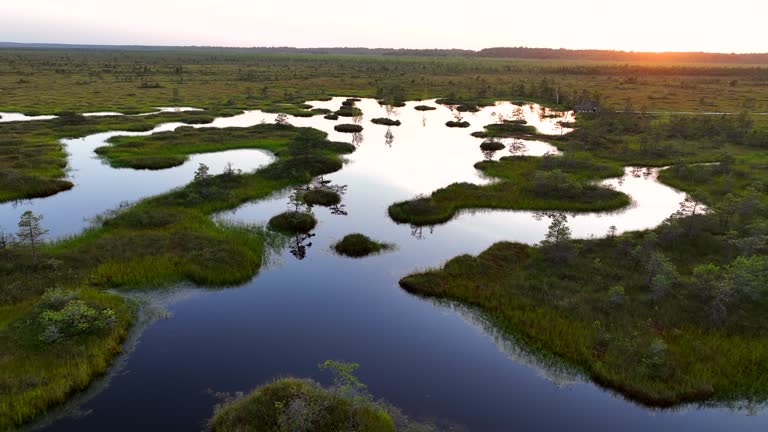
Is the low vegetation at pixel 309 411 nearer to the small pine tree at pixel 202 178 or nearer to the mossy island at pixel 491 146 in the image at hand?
the small pine tree at pixel 202 178

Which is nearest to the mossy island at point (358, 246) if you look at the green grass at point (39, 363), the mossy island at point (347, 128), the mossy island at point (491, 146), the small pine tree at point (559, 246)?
the small pine tree at point (559, 246)

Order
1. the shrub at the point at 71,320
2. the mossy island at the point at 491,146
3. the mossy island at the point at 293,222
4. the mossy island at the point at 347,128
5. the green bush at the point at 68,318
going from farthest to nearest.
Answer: the mossy island at the point at 347,128 < the mossy island at the point at 491,146 < the mossy island at the point at 293,222 < the green bush at the point at 68,318 < the shrub at the point at 71,320

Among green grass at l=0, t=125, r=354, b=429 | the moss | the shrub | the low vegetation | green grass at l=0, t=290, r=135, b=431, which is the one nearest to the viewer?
the low vegetation

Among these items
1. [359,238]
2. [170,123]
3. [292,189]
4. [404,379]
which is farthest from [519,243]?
[170,123]

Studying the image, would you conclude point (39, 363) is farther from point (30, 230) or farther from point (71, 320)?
point (30, 230)

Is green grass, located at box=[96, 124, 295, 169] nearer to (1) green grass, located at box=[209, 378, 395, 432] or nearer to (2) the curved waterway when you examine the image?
(2) the curved waterway

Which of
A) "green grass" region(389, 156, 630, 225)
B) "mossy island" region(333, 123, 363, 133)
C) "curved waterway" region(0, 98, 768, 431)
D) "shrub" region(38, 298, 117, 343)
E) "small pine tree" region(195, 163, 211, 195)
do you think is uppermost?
"mossy island" region(333, 123, 363, 133)

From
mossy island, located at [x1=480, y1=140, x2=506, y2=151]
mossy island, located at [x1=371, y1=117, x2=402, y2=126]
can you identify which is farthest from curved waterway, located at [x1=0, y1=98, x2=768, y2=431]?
mossy island, located at [x1=371, y1=117, x2=402, y2=126]
